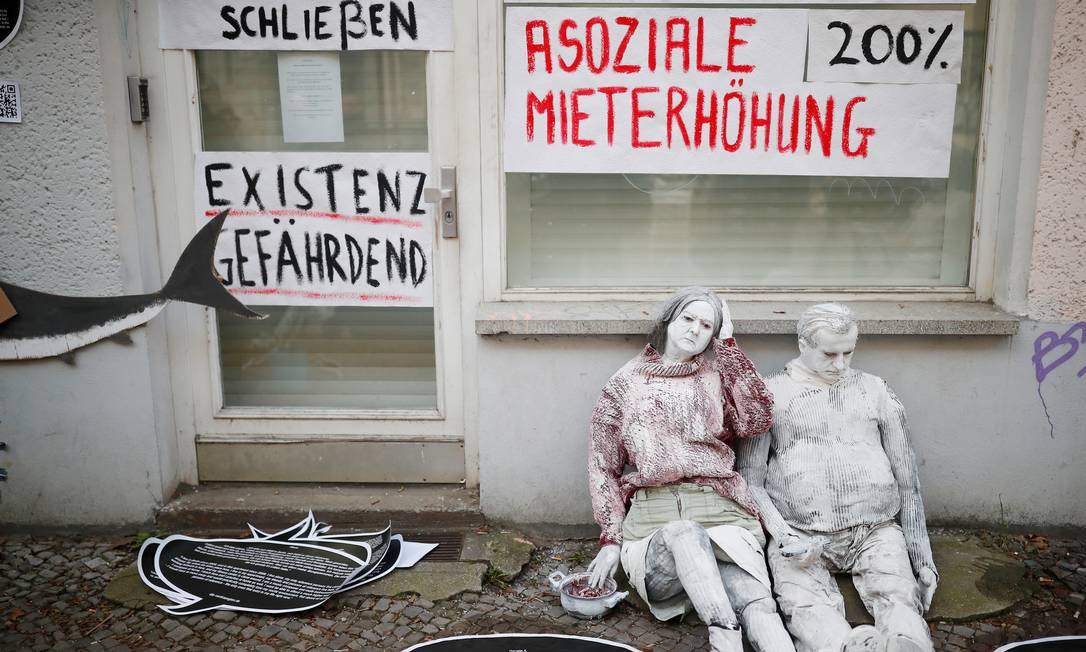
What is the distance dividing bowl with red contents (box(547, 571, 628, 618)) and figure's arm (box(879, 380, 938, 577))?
3.98 feet

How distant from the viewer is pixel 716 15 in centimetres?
389

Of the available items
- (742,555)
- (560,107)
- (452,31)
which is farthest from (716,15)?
(742,555)

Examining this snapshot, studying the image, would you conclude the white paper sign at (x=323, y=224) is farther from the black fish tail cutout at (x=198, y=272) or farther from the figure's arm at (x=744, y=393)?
the figure's arm at (x=744, y=393)

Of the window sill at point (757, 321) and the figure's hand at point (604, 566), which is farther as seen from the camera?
the window sill at point (757, 321)

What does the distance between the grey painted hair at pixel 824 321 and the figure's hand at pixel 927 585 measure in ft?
3.28

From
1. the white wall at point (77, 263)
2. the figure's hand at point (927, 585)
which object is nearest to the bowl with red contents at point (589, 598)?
Answer: the figure's hand at point (927, 585)

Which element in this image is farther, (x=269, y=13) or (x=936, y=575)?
(x=269, y=13)

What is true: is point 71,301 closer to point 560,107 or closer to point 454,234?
point 454,234

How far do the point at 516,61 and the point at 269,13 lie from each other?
3.86 ft

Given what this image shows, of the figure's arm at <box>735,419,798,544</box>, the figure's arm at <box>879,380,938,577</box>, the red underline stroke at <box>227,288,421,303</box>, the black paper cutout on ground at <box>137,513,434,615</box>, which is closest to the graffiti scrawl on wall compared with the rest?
the figure's arm at <box>879,380,938,577</box>

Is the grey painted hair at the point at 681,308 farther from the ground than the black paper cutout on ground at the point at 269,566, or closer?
farther from the ground

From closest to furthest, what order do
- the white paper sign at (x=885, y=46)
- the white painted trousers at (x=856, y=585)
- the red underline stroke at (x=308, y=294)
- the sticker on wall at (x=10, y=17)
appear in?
1. the white painted trousers at (x=856, y=585)
2. the sticker on wall at (x=10, y=17)
3. the white paper sign at (x=885, y=46)
4. the red underline stroke at (x=308, y=294)

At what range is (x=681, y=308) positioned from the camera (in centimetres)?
355

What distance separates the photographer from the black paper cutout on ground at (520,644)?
129 inches
